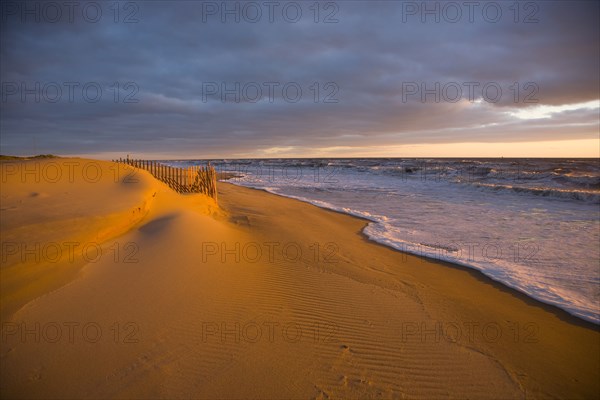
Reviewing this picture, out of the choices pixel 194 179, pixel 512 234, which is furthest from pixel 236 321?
pixel 194 179

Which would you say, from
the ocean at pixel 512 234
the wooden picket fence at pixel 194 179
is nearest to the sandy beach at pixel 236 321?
the ocean at pixel 512 234

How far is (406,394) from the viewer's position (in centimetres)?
296

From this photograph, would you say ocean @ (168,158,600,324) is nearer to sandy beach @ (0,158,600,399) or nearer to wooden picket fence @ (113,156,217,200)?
sandy beach @ (0,158,600,399)

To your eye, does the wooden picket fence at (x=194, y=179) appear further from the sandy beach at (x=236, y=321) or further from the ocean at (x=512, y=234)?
the sandy beach at (x=236, y=321)

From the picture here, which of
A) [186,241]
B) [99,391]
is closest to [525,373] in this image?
[99,391]

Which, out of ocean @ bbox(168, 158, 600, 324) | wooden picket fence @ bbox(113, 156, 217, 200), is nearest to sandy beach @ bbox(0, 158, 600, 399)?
ocean @ bbox(168, 158, 600, 324)

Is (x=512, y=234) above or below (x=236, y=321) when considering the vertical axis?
above

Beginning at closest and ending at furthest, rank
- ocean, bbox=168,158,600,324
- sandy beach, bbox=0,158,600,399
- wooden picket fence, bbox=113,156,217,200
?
sandy beach, bbox=0,158,600,399, ocean, bbox=168,158,600,324, wooden picket fence, bbox=113,156,217,200

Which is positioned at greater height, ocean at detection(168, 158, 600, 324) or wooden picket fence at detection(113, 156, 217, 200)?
wooden picket fence at detection(113, 156, 217, 200)

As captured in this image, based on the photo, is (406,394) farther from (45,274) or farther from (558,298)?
(45,274)

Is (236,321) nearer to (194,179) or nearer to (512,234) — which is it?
(512,234)

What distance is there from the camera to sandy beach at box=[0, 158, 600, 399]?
9.73 ft

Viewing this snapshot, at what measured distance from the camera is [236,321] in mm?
3852

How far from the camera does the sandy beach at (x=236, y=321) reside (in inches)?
117
